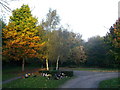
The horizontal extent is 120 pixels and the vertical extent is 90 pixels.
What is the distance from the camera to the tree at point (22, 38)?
22.7 meters

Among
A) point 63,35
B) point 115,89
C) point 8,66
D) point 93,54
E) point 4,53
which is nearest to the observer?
point 115,89

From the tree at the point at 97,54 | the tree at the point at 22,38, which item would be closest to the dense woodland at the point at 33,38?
the tree at the point at 22,38

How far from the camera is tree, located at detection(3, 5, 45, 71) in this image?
74.6 ft

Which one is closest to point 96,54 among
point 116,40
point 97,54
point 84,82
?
point 97,54

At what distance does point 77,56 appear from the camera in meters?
36.0

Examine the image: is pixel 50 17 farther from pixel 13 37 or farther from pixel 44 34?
pixel 13 37

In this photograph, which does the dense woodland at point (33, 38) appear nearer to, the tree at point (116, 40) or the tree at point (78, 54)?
the tree at point (116, 40)

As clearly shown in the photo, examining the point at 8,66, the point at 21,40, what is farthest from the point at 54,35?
the point at 8,66

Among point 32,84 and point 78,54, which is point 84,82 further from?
point 78,54

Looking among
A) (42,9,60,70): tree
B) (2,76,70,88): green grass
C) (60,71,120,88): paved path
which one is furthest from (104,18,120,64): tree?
(42,9,60,70): tree

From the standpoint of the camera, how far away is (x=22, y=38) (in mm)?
23453

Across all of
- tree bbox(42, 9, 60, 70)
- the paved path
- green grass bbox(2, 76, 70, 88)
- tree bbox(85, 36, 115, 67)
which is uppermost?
tree bbox(42, 9, 60, 70)

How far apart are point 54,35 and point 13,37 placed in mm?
6792

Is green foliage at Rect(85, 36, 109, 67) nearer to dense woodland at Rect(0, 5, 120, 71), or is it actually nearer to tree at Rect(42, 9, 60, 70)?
dense woodland at Rect(0, 5, 120, 71)
